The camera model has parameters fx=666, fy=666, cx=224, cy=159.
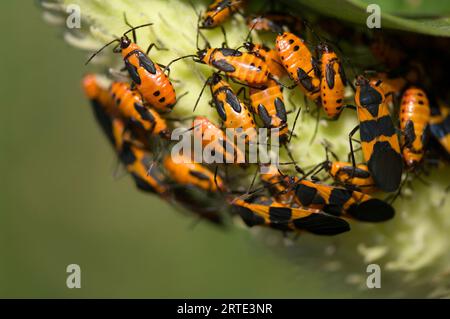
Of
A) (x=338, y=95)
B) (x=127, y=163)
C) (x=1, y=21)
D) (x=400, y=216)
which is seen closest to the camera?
→ (x=338, y=95)

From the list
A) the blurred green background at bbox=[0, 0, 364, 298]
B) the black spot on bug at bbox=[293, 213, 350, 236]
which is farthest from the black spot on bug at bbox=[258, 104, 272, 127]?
the blurred green background at bbox=[0, 0, 364, 298]

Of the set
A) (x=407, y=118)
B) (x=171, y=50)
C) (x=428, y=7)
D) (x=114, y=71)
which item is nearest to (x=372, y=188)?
(x=407, y=118)

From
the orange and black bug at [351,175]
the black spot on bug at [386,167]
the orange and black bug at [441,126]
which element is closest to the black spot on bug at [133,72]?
the orange and black bug at [351,175]

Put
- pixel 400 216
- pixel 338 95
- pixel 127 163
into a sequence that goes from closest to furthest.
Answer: pixel 338 95, pixel 400 216, pixel 127 163

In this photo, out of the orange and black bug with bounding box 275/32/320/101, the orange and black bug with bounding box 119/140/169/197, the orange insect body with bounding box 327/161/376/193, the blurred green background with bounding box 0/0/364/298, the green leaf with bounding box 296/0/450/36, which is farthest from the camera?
the blurred green background with bounding box 0/0/364/298

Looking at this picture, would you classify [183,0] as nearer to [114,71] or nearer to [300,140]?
[114,71]

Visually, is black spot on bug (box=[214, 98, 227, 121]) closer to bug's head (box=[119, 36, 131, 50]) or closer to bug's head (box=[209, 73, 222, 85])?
bug's head (box=[209, 73, 222, 85])
